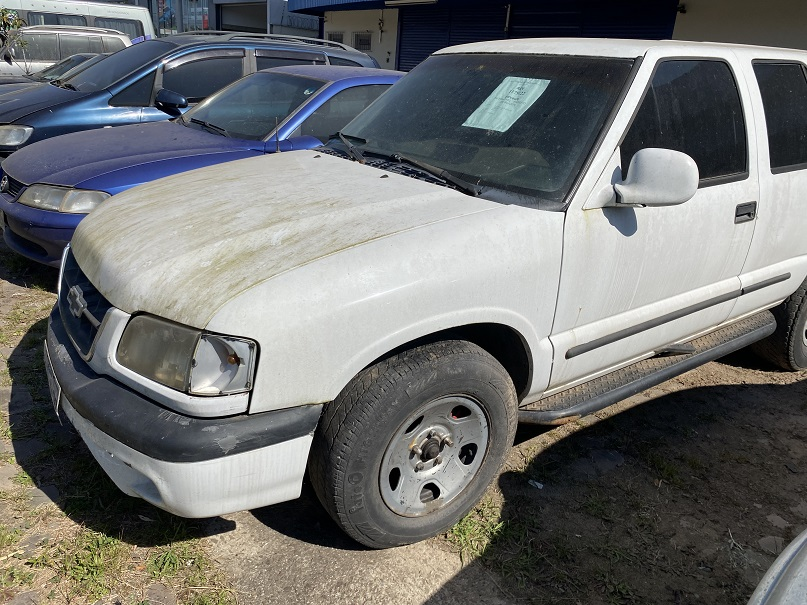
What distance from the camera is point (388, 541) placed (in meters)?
2.56

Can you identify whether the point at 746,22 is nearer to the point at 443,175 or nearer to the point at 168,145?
the point at 168,145

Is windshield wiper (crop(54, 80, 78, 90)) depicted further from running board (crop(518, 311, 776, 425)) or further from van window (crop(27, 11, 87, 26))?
van window (crop(27, 11, 87, 26))

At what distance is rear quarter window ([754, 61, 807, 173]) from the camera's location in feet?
11.4

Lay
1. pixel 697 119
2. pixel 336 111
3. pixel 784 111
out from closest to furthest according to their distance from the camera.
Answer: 1. pixel 697 119
2. pixel 784 111
3. pixel 336 111

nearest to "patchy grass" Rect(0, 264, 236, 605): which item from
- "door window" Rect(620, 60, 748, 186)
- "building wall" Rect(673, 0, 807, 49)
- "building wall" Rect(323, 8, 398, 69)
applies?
"door window" Rect(620, 60, 748, 186)

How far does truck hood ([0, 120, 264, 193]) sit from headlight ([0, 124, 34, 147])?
969mm

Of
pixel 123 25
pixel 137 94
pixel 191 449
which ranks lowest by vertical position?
pixel 191 449

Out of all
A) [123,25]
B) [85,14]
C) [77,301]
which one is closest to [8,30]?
[85,14]

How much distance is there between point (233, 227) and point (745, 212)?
2.46 meters

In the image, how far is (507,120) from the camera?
302 centimetres

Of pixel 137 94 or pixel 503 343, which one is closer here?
pixel 503 343

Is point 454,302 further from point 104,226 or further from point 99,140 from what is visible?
point 99,140

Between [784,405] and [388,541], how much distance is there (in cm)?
285

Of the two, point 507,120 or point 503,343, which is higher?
point 507,120
